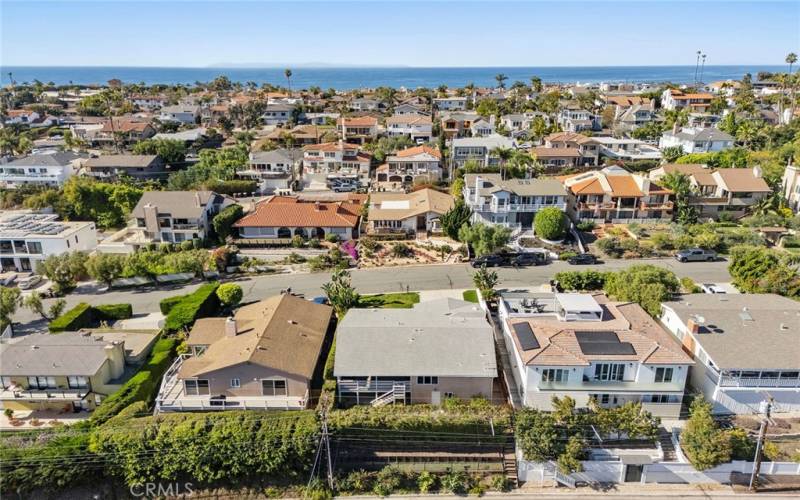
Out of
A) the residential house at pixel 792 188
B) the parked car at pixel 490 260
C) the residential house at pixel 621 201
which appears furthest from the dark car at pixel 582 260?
the residential house at pixel 792 188

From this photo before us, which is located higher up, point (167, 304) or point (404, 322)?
point (404, 322)

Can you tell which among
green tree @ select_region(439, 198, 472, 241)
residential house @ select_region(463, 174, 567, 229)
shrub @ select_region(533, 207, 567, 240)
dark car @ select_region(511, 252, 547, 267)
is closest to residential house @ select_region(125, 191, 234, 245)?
green tree @ select_region(439, 198, 472, 241)

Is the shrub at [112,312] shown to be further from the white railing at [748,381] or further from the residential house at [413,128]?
the residential house at [413,128]

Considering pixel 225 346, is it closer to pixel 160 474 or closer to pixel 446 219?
pixel 160 474

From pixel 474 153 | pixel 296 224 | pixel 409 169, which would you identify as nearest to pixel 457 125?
pixel 474 153

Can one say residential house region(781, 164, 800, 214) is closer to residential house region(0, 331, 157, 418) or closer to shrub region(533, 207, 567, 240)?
shrub region(533, 207, 567, 240)

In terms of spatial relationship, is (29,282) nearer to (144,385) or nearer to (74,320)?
(74,320)
